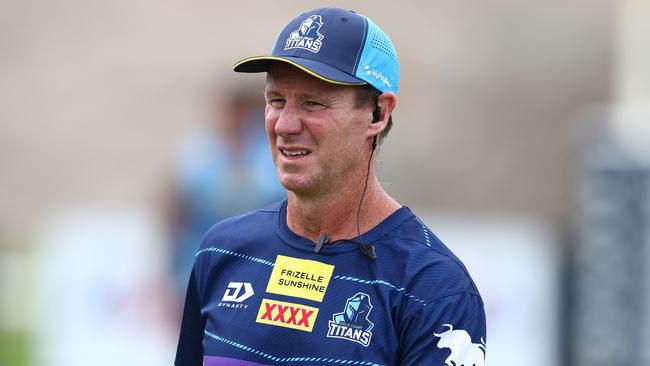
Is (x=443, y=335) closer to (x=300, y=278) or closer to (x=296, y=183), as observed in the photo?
(x=300, y=278)

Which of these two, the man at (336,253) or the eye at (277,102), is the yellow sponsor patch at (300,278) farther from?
the eye at (277,102)

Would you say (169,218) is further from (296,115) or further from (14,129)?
(14,129)

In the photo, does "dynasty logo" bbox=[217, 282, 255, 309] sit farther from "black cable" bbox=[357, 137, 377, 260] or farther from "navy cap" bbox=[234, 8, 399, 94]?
"navy cap" bbox=[234, 8, 399, 94]

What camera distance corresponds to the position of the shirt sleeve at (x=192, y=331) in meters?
4.02

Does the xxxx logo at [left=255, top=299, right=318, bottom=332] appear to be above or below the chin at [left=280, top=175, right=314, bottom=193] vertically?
below

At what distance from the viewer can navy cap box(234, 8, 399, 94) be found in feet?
11.7

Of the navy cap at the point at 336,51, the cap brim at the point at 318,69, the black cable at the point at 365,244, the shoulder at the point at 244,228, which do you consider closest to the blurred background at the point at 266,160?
the shoulder at the point at 244,228

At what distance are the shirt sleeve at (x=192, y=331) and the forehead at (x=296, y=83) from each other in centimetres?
74

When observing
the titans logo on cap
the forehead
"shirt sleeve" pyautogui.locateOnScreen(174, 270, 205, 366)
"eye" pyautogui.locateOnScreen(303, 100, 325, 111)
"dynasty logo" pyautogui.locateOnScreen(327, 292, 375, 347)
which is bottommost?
"shirt sleeve" pyautogui.locateOnScreen(174, 270, 205, 366)

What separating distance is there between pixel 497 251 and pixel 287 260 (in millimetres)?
6179

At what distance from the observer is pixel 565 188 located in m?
14.2

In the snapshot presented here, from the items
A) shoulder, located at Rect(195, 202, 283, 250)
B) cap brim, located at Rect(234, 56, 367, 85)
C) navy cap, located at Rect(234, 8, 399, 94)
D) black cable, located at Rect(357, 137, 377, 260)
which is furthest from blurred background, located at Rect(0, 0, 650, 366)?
cap brim, located at Rect(234, 56, 367, 85)

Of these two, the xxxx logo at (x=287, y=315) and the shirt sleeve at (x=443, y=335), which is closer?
the shirt sleeve at (x=443, y=335)

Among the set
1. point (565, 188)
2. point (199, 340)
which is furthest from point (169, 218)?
point (565, 188)
